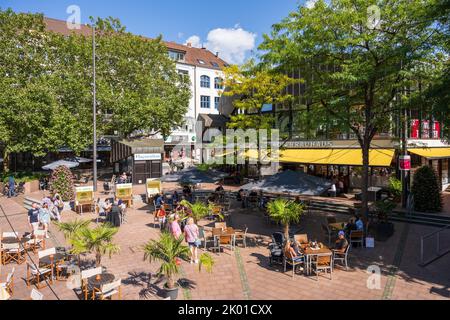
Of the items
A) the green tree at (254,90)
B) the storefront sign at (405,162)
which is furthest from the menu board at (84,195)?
the storefront sign at (405,162)

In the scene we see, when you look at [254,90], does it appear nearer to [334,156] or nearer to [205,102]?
[334,156]

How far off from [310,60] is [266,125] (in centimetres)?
1054

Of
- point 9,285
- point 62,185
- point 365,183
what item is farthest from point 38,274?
point 62,185

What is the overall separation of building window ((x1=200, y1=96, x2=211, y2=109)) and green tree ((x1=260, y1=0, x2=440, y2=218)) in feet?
138

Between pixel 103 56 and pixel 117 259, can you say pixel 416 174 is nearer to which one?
pixel 117 259

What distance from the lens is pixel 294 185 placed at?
1487 centimetres

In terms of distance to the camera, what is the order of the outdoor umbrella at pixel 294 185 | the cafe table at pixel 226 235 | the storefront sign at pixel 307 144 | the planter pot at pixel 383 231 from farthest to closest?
the storefront sign at pixel 307 144 < the outdoor umbrella at pixel 294 185 < the planter pot at pixel 383 231 < the cafe table at pixel 226 235

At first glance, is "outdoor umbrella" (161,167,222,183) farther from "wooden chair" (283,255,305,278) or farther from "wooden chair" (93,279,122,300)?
"wooden chair" (93,279,122,300)

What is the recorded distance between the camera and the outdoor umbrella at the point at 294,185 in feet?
47.2

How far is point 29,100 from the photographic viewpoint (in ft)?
89.1

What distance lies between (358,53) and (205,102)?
44.8 m

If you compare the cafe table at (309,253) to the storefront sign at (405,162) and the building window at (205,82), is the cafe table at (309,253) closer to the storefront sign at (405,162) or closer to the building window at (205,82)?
the storefront sign at (405,162)

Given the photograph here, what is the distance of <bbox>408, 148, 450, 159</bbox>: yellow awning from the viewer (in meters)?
21.0

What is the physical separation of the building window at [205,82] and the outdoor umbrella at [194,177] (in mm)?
40296
